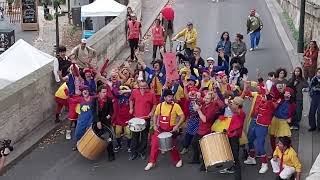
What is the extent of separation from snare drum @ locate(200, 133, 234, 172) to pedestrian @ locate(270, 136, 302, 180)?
2.70 ft

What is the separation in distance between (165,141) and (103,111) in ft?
4.65

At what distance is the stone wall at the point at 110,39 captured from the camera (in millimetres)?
19422

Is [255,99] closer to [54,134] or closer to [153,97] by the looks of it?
[153,97]

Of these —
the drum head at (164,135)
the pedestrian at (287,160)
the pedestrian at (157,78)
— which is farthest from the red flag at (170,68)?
the pedestrian at (287,160)

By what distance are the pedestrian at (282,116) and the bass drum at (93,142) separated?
306cm

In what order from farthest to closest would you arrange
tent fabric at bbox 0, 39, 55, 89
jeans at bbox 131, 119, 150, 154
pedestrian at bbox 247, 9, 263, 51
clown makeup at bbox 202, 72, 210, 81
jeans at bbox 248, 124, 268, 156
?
pedestrian at bbox 247, 9, 263, 51, tent fabric at bbox 0, 39, 55, 89, clown makeup at bbox 202, 72, 210, 81, jeans at bbox 131, 119, 150, 154, jeans at bbox 248, 124, 268, 156

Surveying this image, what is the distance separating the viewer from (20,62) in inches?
640

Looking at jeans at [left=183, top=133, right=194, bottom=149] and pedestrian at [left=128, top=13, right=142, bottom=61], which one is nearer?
jeans at [left=183, top=133, right=194, bottom=149]

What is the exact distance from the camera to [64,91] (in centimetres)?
1409

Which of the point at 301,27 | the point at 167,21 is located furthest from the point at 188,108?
the point at 301,27

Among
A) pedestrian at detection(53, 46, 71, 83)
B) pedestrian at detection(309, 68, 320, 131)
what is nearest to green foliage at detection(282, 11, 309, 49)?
pedestrian at detection(309, 68, 320, 131)

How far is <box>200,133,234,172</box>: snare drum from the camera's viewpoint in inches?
433

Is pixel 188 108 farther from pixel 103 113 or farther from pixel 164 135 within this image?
pixel 103 113

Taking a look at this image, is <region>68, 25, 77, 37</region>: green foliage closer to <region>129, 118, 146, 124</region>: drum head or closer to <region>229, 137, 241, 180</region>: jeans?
<region>129, 118, 146, 124</region>: drum head
